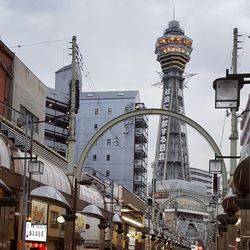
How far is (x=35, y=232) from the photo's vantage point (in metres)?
29.3

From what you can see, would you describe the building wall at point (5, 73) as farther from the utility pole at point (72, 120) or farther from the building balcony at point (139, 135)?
the building balcony at point (139, 135)

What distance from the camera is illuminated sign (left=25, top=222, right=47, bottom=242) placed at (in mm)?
28953

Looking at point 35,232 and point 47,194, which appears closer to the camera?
point 47,194

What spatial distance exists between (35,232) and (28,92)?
677 inches

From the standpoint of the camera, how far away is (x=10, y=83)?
1572 inches

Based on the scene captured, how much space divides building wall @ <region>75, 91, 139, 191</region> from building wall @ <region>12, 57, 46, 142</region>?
60625mm

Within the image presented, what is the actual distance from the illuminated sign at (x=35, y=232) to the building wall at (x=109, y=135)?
78.7 metres

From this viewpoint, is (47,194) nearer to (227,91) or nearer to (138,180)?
(227,91)

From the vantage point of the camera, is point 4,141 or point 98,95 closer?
point 4,141

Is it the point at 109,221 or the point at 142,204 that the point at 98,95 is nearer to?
the point at 142,204

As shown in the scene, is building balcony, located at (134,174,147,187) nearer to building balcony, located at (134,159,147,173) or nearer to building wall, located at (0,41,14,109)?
building balcony, located at (134,159,147,173)

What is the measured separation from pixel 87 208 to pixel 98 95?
7740 centimetres

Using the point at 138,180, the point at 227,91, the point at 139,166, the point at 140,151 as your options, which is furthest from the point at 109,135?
the point at 227,91

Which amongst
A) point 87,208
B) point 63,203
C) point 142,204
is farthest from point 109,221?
point 142,204
